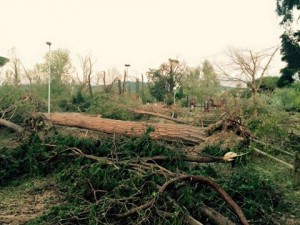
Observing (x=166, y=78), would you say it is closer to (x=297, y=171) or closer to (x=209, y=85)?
(x=209, y=85)

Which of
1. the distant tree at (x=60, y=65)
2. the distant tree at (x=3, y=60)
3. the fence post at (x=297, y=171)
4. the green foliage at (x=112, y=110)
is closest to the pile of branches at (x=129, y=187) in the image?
the fence post at (x=297, y=171)

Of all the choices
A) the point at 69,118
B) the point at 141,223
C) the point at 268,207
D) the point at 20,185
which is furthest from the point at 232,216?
the point at 69,118

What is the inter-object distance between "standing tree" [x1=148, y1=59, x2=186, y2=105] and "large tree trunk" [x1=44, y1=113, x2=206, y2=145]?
71.2 ft

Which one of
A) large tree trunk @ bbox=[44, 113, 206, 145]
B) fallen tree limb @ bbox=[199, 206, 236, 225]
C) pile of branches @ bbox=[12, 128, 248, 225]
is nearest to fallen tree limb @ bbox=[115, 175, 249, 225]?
pile of branches @ bbox=[12, 128, 248, 225]

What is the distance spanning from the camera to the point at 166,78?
31.7 meters

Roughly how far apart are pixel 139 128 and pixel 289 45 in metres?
19.1

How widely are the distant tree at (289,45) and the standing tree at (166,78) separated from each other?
393 inches

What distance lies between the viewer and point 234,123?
751 centimetres

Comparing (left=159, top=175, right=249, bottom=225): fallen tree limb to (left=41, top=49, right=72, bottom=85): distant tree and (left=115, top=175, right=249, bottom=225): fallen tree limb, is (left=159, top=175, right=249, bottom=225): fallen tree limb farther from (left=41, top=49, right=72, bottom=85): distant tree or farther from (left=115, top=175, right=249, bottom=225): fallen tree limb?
(left=41, top=49, right=72, bottom=85): distant tree

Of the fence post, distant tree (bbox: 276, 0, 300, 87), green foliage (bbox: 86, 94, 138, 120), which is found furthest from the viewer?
distant tree (bbox: 276, 0, 300, 87)

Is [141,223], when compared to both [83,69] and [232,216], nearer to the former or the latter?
[232,216]

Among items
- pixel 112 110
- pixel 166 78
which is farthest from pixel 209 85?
pixel 112 110

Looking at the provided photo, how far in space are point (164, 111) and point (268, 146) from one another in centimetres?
883

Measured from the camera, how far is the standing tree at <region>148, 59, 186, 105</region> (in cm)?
3149
